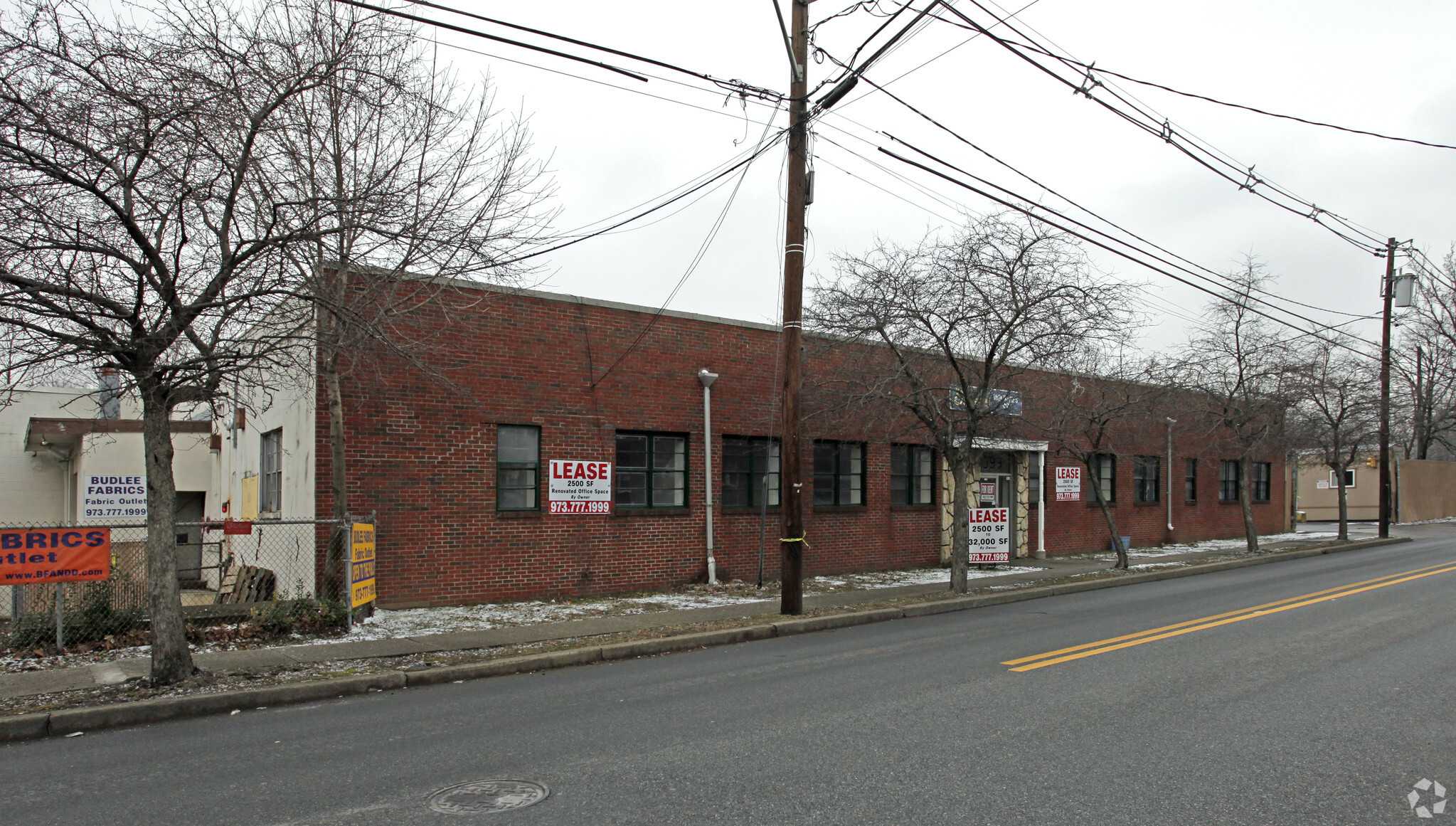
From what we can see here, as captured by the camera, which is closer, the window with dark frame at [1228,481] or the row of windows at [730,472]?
the row of windows at [730,472]

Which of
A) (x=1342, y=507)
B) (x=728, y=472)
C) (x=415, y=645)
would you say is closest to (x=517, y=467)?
(x=728, y=472)

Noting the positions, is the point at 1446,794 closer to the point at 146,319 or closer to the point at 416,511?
the point at 146,319

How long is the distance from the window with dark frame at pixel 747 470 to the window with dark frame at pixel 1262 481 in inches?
904

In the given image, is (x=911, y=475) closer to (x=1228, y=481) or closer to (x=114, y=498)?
(x=114, y=498)

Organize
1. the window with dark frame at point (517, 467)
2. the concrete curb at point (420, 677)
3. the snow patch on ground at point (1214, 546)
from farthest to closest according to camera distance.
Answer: the snow patch on ground at point (1214, 546) → the window with dark frame at point (517, 467) → the concrete curb at point (420, 677)

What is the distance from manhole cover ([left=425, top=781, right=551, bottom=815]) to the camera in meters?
5.05

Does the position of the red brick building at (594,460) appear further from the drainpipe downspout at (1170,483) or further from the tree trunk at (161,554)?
the drainpipe downspout at (1170,483)

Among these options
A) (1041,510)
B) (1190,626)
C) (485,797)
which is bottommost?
(1190,626)

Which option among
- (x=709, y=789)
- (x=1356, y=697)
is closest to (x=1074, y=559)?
(x=1356, y=697)

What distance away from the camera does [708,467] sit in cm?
1641

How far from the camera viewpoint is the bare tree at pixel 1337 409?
25172 mm

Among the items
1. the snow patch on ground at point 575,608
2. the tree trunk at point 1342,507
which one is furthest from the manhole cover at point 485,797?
the tree trunk at point 1342,507

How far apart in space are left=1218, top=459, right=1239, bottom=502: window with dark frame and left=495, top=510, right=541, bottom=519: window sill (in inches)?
975

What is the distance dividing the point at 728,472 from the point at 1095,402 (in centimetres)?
996
